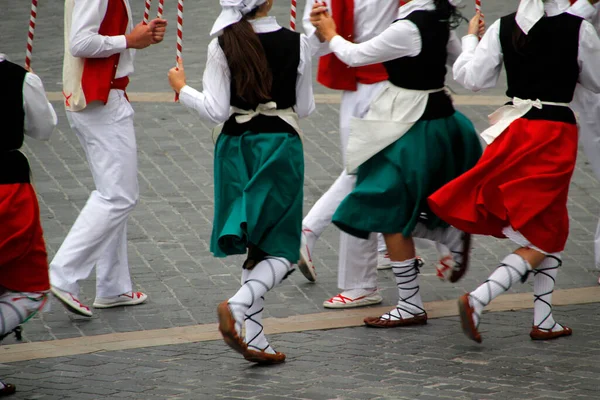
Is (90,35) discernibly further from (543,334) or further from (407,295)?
(543,334)

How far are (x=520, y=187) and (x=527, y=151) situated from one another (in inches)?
7.5

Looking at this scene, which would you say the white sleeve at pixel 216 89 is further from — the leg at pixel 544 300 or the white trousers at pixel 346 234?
the leg at pixel 544 300

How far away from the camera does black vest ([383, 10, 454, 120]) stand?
6137mm

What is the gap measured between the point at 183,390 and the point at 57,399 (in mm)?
582

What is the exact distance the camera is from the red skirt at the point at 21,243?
5.22 metres

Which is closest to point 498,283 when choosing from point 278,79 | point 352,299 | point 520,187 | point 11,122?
point 520,187

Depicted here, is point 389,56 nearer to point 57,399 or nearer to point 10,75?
point 10,75

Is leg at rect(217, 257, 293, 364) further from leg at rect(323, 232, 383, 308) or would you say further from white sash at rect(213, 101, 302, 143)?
leg at rect(323, 232, 383, 308)

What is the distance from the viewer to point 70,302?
651cm

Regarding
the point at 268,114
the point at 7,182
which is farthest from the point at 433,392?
the point at 7,182

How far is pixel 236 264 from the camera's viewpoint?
25.0 feet

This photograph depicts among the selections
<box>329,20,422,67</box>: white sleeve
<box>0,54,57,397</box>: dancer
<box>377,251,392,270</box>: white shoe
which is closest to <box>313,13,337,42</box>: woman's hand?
<box>329,20,422,67</box>: white sleeve

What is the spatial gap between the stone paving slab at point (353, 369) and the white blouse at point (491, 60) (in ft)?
4.52

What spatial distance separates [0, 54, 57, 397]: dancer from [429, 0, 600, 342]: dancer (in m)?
2.03
